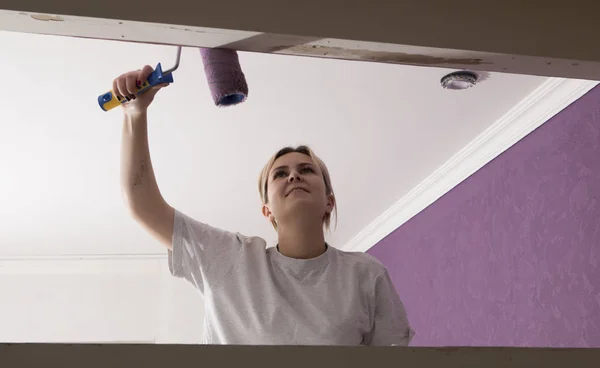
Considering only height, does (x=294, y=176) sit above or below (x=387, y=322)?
above

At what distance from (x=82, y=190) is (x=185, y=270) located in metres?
2.42

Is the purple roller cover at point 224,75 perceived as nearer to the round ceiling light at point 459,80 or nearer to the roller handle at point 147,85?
the roller handle at point 147,85


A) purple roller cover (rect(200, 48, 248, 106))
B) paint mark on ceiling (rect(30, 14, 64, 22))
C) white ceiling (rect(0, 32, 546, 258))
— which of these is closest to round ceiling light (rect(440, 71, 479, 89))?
white ceiling (rect(0, 32, 546, 258))

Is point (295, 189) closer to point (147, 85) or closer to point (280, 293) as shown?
point (280, 293)

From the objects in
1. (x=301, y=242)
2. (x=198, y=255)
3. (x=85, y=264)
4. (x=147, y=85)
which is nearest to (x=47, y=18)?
(x=147, y=85)

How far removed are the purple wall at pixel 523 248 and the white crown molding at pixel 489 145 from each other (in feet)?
0.12

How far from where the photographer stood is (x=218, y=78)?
3.98ft

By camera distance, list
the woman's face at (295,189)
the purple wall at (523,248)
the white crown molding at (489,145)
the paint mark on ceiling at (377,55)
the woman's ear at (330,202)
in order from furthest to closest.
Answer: the white crown molding at (489,145) < the purple wall at (523,248) < the woman's ear at (330,202) < the woman's face at (295,189) < the paint mark on ceiling at (377,55)

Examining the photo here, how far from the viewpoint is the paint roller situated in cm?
118

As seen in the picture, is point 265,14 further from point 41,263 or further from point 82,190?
point 41,263

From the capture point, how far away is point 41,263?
4961 millimetres

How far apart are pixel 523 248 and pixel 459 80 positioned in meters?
0.71

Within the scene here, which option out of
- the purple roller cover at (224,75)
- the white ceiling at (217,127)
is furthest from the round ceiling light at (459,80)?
the purple roller cover at (224,75)

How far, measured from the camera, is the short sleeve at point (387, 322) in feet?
5.13
